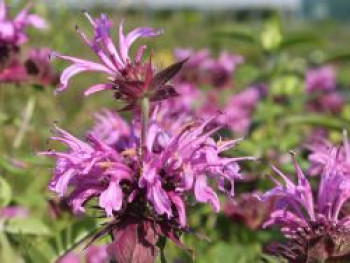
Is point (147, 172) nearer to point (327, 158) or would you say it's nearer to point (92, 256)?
point (327, 158)

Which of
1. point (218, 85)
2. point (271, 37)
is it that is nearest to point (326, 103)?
point (218, 85)

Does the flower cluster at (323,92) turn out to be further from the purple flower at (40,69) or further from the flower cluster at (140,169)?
the flower cluster at (140,169)

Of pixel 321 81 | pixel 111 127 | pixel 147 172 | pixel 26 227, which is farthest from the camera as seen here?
pixel 321 81

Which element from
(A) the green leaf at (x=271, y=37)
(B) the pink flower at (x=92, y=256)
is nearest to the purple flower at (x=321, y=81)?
(A) the green leaf at (x=271, y=37)

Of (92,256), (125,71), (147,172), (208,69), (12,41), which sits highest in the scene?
(208,69)

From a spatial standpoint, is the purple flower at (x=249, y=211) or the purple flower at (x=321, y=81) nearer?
the purple flower at (x=249, y=211)

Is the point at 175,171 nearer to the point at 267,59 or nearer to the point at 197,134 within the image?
the point at 197,134

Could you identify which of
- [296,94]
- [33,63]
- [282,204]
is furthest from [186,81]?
[282,204]
